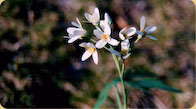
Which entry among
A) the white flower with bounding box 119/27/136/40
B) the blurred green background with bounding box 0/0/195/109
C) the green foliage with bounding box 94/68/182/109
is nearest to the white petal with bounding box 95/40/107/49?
the white flower with bounding box 119/27/136/40

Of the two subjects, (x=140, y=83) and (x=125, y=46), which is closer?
(x=125, y=46)

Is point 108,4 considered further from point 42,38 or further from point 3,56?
point 3,56

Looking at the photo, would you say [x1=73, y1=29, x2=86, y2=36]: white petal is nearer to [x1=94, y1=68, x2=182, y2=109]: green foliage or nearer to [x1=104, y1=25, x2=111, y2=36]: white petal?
[x1=104, y1=25, x2=111, y2=36]: white petal

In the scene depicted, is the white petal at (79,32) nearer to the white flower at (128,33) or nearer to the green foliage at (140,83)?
the white flower at (128,33)

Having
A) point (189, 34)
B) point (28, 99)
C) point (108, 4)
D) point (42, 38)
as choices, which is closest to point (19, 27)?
point (42, 38)

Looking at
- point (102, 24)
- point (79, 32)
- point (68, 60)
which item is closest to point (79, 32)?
point (79, 32)

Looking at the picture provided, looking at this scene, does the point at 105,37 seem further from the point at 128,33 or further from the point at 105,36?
the point at 128,33

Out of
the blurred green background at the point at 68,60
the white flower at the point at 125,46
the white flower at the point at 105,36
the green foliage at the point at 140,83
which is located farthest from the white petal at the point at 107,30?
the blurred green background at the point at 68,60

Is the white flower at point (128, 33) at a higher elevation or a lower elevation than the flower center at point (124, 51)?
higher
